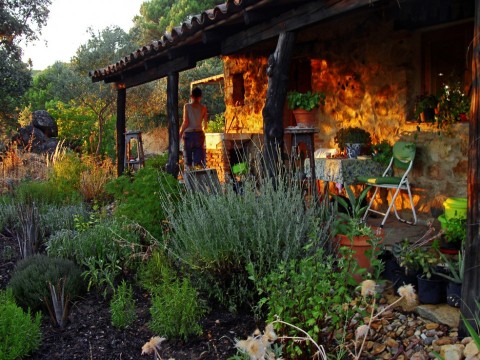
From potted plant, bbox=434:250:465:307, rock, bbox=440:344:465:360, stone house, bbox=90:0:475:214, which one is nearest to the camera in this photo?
rock, bbox=440:344:465:360

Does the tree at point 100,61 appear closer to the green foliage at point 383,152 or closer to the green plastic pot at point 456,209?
the green foliage at point 383,152

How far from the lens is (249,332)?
3387 mm

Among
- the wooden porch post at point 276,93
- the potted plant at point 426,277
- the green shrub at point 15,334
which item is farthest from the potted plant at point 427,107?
the green shrub at point 15,334

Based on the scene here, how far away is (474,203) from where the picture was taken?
3.04 metres

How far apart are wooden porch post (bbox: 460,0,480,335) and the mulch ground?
136cm

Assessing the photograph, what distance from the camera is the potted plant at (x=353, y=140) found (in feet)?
22.7

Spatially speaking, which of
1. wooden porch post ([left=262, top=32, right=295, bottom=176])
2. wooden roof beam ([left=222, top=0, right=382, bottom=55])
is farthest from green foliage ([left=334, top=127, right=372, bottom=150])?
wooden porch post ([left=262, top=32, right=295, bottom=176])

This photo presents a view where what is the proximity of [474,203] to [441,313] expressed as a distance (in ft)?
2.95

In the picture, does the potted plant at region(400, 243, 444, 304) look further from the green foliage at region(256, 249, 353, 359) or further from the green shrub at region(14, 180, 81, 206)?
the green shrub at region(14, 180, 81, 206)

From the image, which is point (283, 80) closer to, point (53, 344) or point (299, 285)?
point (299, 285)

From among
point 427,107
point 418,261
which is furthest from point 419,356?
point 427,107

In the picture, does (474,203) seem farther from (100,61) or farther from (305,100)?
(100,61)

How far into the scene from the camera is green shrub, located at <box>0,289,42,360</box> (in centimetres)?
308

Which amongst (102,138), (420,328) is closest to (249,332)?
(420,328)
